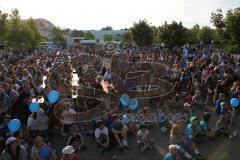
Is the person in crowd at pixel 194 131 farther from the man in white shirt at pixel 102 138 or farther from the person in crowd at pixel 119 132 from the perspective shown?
the man in white shirt at pixel 102 138

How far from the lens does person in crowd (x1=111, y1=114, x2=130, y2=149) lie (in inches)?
402

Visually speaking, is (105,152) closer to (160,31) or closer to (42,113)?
(42,113)

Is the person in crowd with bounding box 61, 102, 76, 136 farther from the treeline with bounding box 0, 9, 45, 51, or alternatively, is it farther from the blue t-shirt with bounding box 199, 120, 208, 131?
the treeline with bounding box 0, 9, 45, 51

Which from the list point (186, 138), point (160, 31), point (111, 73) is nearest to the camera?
point (186, 138)

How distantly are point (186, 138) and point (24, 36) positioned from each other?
3777cm

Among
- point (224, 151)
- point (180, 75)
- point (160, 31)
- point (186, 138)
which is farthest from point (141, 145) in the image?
point (160, 31)

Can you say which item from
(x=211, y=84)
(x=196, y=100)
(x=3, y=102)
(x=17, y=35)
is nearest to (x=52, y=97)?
(x=3, y=102)

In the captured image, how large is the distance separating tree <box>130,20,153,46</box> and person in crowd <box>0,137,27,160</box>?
3884 cm

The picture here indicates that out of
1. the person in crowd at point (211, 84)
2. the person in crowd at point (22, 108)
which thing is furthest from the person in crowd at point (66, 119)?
the person in crowd at point (211, 84)

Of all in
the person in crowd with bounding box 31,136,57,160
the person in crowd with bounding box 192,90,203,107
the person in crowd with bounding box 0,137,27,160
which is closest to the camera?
the person in crowd with bounding box 0,137,27,160

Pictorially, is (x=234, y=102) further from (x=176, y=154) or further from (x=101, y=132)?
(x=176, y=154)

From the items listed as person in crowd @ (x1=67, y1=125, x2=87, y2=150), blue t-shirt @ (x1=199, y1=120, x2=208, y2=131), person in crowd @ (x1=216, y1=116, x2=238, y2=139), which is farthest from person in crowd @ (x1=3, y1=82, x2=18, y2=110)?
person in crowd @ (x1=216, y1=116, x2=238, y2=139)

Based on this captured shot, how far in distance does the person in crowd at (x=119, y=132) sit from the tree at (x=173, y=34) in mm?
22851

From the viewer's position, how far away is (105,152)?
33.1 ft
